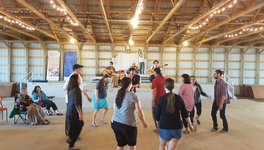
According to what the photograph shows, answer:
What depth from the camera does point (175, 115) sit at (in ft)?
8.78

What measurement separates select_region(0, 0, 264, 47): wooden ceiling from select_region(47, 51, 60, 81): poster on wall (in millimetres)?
1130

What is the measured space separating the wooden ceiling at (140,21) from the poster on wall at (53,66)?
3.71 ft

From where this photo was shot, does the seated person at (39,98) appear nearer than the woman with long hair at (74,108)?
No

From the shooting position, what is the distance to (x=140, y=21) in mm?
11016

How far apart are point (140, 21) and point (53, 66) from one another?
29.4 ft

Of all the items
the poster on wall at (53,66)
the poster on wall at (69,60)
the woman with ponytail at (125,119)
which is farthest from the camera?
the poster on wall at (69,60)

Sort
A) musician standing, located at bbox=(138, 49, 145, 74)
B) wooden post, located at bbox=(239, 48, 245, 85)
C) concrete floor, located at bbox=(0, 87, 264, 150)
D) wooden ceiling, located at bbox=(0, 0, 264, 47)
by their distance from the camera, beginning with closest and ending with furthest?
1. concrete floor, located at bbox=(0, 87, 264, 150)
2. wooden ceiling, located at bbox=(0, 0, 264, 47)
3. musician standing, located at bbox=(138, 49, 145, 74)
4. wooden post, located at bbox=(239, 48, 245, 85)

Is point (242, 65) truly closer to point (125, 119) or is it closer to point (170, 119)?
point (170, 119)

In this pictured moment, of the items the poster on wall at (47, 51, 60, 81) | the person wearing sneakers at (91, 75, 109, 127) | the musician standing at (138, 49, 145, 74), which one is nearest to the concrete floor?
the person wearing sneakers at (91, 75, 109, 127)

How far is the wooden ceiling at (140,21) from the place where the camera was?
1006cm

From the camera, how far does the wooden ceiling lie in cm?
1006

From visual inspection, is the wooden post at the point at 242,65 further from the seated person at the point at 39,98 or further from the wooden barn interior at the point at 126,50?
the seated person at the point at 39,98

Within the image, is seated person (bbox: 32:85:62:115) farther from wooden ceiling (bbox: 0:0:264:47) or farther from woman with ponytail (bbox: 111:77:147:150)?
woman with ponytail (bbox: 111:77:147:150)

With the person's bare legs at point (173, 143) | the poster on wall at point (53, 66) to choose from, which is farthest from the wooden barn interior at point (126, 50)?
the person's bare legs at point (173, 143)
